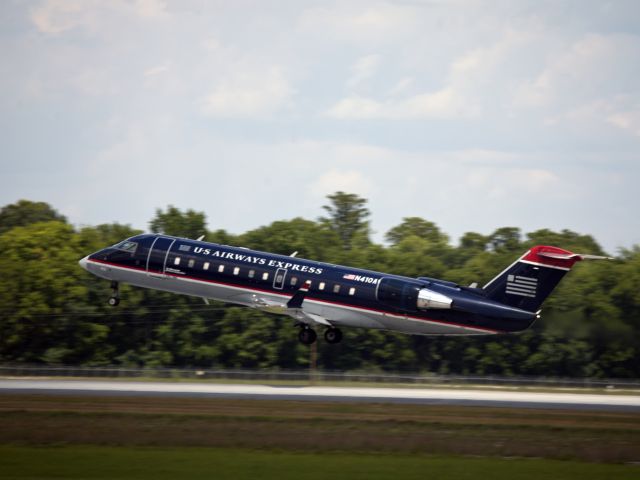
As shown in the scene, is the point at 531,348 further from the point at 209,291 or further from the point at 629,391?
the point at 209,291

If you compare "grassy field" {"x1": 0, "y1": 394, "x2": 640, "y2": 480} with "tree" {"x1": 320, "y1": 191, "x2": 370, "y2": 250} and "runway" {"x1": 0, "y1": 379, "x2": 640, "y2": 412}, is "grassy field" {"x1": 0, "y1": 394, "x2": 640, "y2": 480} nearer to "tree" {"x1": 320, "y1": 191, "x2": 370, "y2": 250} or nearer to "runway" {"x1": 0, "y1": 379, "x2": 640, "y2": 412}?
"runway" {"x1": 0, "y1": 379, "x2": 640, "y2": 412}

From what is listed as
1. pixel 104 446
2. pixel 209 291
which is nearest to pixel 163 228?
pixel 209 291

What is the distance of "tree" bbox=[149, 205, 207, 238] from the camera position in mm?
114500

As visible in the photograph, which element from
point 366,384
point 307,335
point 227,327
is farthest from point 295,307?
point 227,327

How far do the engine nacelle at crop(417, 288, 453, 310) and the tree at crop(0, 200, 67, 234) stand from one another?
121m

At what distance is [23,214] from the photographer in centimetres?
17338

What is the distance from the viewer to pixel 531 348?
90.8 metres

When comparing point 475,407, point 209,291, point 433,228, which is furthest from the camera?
point 433,228

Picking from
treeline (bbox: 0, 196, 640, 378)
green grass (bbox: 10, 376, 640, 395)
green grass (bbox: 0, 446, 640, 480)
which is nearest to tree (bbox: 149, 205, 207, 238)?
treeline (bbox: 0, 196, 640, 378)

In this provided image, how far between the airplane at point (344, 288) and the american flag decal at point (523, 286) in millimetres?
55

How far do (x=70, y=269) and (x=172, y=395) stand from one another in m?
46.8

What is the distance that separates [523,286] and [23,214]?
130 m

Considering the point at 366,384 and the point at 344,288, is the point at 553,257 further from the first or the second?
the point at 366,384

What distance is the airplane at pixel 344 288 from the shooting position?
5778 centimetres
